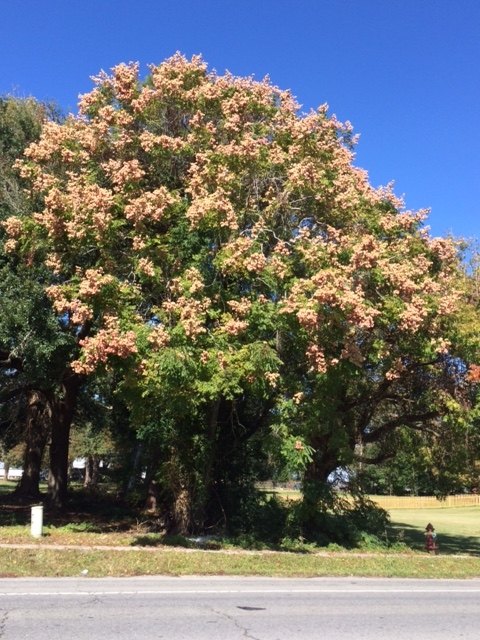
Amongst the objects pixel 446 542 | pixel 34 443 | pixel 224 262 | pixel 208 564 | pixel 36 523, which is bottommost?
pixel 446 542

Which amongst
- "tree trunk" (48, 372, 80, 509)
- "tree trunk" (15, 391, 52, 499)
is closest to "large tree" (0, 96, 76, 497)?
"tree trunk" (48, 372, 80, 509)

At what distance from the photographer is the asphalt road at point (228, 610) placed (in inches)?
287

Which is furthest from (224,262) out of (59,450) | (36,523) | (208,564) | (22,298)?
(59,450)

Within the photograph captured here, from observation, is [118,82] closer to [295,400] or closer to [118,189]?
[118,189]

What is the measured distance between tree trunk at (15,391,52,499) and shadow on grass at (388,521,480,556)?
59.0 ft

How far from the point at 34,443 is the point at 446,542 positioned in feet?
69.5

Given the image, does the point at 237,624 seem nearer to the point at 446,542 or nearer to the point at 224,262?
the point at 224,262

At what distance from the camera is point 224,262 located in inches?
566

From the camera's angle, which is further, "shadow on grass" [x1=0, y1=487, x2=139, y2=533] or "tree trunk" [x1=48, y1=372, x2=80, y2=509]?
"tree trunk" [x1=48, y1=372, x2=80, y2=509]

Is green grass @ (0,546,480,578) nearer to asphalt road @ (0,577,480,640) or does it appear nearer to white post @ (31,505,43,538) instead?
asphalt road @ (0,577,480,640)

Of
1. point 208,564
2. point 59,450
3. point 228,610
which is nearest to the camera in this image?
point 228,610

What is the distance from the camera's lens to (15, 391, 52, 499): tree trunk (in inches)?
1316

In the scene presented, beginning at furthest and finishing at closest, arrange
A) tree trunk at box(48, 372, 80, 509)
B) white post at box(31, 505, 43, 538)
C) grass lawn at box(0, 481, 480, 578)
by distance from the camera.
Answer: tree trunk at box(48, 372, 80, 509) → white post at box(31, 505, 43, 538) → grass lawn at box(0, 481, 480, 578)

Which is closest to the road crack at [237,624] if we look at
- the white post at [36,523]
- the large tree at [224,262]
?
the large tree at [224,262]
